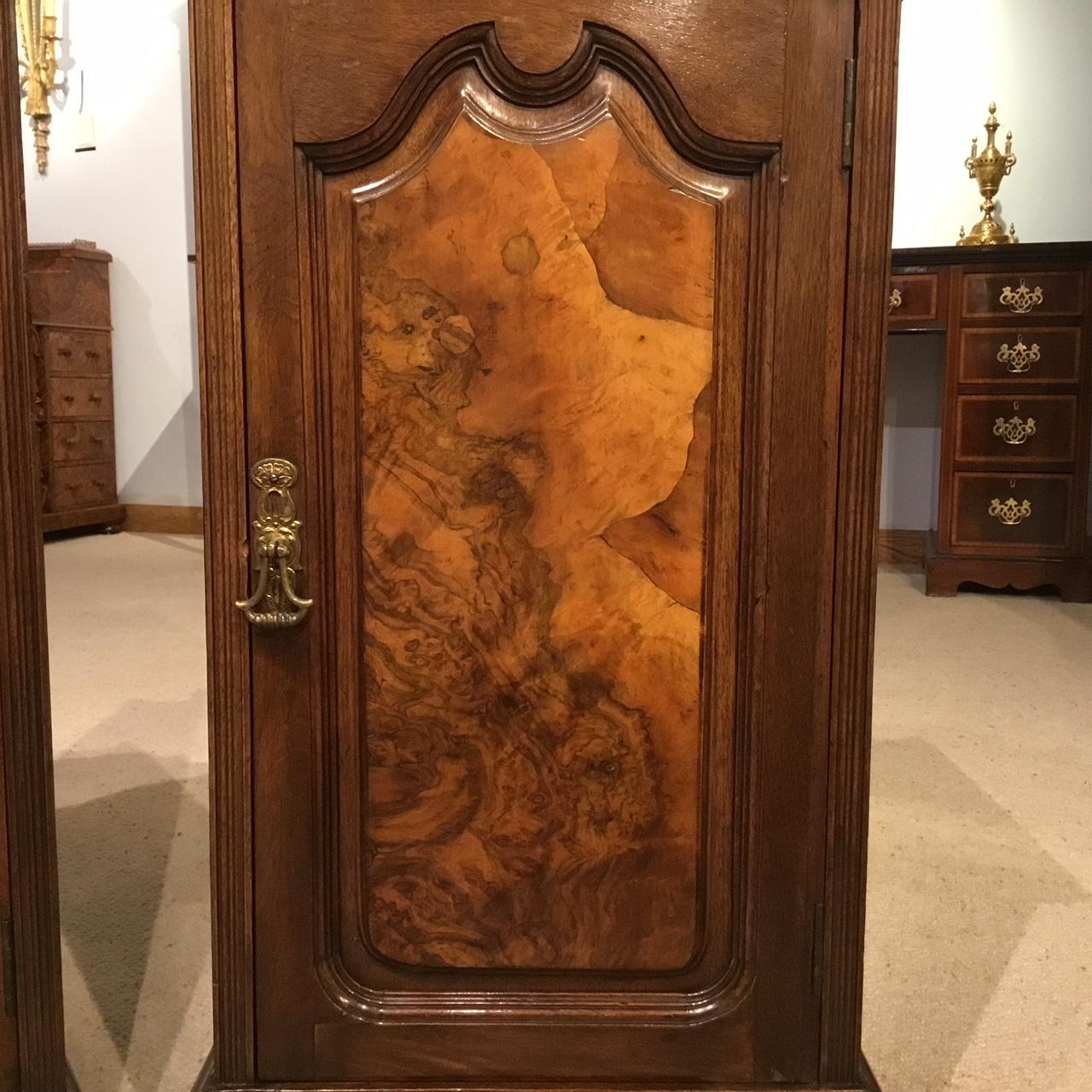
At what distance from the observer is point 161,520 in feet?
16.8

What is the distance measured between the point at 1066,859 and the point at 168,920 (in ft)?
4.89

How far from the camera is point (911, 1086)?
128cm

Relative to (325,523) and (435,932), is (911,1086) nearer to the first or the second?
(435,932)

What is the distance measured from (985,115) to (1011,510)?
1.55m

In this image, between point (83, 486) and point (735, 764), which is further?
point (83, 486)

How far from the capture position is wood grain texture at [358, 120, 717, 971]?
1.03 metres

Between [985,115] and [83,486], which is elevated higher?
[985,115]

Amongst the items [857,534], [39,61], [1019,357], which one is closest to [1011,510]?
[1019,357]

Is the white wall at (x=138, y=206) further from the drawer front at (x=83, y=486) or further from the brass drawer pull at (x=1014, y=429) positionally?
the brass drawer pull at (x=1014, y=429)

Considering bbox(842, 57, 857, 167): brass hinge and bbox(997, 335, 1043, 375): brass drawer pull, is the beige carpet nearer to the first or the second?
bbox(997, 335, 1043, 375): brass drawer pull

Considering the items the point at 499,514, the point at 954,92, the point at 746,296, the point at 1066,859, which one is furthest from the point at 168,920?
the point at 954,92

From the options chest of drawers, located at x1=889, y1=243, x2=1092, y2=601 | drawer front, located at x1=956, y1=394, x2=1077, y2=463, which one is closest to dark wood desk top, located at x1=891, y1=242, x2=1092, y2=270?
chest of drawers, located at x1=889, y1=243, x2=1092, y2=601

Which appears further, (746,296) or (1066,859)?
(1066,859)

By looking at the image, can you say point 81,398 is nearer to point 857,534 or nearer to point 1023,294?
point 1023,294
